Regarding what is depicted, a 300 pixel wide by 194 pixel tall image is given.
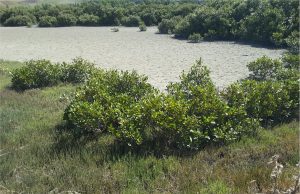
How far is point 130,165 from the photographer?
19.1 feet

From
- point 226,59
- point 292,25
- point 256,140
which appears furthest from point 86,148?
point 292,25

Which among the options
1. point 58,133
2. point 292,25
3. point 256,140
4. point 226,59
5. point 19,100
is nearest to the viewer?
point 256,140

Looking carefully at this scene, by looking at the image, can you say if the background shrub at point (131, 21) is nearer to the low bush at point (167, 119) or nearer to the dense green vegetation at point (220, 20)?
the dense green vegetation at point (220, 20)

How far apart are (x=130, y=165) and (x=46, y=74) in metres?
6.59

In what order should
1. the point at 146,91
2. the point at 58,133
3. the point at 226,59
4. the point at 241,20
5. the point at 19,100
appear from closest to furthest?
the point at 58,133
the point at 146,91
the point at 19,100
the point at 226,59
the point at 241,20

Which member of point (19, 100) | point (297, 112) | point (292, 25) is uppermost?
point (292, 25)

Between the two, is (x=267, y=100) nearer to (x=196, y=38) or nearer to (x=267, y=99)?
(x=267, y=99)

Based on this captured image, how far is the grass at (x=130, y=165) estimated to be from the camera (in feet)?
17.2

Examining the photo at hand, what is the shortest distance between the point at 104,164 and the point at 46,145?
A: 4.88 feet

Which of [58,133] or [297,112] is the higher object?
[297,112]

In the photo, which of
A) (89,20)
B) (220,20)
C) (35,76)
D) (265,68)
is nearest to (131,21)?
(89,20)

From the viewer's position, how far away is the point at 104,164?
234 inches

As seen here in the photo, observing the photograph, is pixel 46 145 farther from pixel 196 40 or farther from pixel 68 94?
pixel 196 40

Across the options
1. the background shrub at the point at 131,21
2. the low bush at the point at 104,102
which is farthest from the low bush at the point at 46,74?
the background shrub at the point at 131,21
